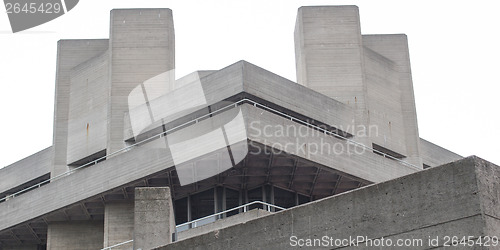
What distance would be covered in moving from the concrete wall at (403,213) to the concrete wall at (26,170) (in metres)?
26.2

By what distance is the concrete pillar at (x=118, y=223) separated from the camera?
110 feet

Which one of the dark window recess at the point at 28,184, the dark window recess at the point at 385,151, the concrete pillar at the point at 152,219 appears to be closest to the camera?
the concrete pillar at the point at 152,219

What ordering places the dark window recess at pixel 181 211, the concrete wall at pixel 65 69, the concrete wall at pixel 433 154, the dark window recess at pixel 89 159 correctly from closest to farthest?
the dark window recess at pixel 181 211 < the dark window recess at pixel 89 159 < the concrete wall at pixel 65 69 < the concrete wall at pixel 433 154

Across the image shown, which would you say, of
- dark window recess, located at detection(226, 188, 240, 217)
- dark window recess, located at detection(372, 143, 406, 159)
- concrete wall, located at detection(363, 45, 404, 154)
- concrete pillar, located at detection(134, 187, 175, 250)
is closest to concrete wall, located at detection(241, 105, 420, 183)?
dark window recess, located at detection(372, 143, 406, 159)

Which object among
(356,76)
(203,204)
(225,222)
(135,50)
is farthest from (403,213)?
(135,50)

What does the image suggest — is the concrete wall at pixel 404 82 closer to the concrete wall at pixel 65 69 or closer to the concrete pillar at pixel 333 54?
the concrete pillar at pixel 333 54

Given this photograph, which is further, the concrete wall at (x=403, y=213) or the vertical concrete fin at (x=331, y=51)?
the vertical concrete fin at (x=331, y=51)

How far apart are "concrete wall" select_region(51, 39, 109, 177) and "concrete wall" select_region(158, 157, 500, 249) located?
82.8 ft

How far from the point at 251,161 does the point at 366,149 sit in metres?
5.74

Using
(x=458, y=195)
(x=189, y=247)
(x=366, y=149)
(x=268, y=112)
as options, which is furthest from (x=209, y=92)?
(x=458, y=195)

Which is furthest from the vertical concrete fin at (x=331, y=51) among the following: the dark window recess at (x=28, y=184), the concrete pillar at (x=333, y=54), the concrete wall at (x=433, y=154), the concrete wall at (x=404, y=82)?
the dark window recess at (x=28, y=184)

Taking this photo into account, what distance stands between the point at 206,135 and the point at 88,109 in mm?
9122

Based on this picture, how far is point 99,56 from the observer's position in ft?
126

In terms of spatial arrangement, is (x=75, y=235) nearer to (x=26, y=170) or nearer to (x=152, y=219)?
(x=26, y=170)
